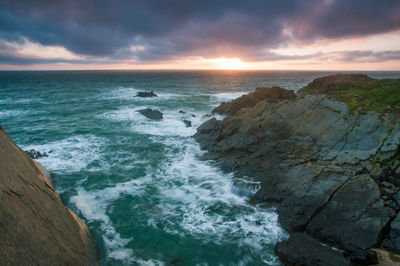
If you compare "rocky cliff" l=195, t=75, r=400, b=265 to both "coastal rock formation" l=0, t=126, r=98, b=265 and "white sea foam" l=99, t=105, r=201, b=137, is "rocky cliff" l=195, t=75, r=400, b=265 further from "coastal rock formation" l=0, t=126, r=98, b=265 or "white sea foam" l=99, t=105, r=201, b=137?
"coastal rock formation" l=0, t=126, r=98, b=265

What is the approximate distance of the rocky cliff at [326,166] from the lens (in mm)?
9273

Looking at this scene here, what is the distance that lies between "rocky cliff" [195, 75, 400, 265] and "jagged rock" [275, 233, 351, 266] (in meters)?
0.04

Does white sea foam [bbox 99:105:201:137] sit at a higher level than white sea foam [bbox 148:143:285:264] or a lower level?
higher

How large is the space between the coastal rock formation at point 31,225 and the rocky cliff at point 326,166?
8.30 m

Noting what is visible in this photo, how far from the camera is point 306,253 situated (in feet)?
28.8

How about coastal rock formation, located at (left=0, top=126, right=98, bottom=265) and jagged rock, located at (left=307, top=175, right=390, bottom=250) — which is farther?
jagged rock, located at (left=307, top=175, right=390, bottom=250)

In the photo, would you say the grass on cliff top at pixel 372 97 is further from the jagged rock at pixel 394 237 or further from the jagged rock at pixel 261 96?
the jagged rock at pixel 394 237

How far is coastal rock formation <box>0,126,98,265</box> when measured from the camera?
204 inches

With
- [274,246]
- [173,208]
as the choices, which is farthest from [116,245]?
[274,246]

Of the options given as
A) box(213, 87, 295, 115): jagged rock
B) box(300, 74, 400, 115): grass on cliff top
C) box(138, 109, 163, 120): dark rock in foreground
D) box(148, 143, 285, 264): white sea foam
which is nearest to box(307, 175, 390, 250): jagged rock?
box(148, 143, 285, 264): white sea foam

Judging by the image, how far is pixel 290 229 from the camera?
10.9 metres

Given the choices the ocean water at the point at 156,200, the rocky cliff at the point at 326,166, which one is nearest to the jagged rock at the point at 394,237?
the rocky cliff at the point at 326,166

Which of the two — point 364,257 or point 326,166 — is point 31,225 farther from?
point 326,166

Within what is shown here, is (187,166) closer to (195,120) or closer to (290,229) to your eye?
(290,229)
